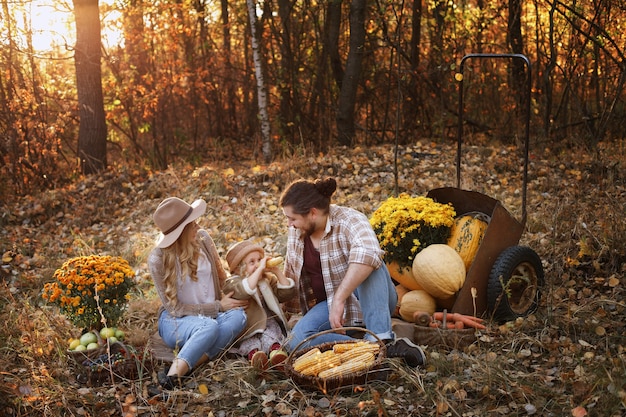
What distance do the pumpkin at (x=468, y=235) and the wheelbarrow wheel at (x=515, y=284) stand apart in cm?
22

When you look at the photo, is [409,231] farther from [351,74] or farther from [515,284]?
[351,74]

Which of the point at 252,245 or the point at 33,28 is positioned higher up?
the point at 33,28

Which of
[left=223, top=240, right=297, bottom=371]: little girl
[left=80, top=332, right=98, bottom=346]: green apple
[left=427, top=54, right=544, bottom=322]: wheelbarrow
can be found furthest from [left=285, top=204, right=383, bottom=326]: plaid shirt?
[left=80, top=332, right=98, bottom=346]: green apple

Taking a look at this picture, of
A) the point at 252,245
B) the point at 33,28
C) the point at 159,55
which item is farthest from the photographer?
the point at 159,55

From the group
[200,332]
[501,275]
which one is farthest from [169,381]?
[501,275]

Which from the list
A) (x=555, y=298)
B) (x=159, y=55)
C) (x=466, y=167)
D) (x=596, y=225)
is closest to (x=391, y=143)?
(x=466, y=167)

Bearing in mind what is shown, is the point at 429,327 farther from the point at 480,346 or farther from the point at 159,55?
the point at 159,55

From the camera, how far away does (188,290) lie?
4539mm

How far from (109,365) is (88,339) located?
38 cm

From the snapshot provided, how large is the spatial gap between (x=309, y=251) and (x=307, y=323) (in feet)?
1.56

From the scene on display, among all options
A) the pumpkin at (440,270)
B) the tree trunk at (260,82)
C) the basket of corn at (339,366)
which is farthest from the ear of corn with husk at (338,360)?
the tree trunk at (260,82)

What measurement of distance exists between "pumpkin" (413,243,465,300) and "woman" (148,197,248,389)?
124 centimetres

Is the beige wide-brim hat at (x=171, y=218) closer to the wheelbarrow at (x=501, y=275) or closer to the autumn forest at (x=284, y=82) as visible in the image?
the wheelbarrow at (x=501, y=275)

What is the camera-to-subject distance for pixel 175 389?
401 cm
